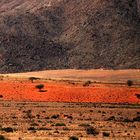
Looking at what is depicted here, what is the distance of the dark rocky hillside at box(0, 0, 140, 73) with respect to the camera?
10838 cm

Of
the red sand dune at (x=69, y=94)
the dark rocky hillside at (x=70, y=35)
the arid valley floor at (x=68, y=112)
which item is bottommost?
the arid valley floor at (x=68, y=112)

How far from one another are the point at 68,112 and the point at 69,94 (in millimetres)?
15147

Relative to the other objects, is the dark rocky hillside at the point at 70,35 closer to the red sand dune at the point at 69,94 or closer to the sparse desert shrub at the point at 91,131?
the red sand dune at the point at 69,94

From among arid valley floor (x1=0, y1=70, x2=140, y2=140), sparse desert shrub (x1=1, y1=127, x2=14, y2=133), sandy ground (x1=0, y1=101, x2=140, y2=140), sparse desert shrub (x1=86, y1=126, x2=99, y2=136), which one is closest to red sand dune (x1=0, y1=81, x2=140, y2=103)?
arid valley floor (x1=0, y1=70, x2=140, y2=140)

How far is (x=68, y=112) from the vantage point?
44500 millimetres

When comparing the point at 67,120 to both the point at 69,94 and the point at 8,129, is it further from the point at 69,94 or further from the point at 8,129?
the point at 69,94

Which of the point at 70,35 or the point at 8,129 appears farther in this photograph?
the point at 70,35

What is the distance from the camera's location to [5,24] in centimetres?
12294

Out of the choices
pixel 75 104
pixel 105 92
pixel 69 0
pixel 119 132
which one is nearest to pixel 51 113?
pixel 75 104

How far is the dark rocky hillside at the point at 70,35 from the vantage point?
10838cm

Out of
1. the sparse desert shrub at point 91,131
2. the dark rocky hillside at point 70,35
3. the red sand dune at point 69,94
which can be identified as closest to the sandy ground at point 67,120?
the sparse desert shrub at point 91,131

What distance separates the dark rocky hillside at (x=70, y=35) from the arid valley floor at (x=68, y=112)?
41.6 metres

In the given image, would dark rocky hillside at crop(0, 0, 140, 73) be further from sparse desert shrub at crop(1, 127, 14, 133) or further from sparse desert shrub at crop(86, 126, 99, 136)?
sparse desert shrub at crop(1, 127, 14, 133)

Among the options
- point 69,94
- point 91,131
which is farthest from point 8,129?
point 69,94
